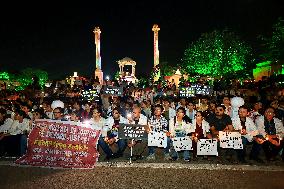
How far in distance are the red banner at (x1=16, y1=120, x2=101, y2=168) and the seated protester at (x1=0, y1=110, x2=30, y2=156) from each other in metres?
1.12

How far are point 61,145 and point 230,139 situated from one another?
4.75 meters

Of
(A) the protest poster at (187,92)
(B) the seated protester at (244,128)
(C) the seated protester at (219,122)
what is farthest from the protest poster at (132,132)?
(A) the protest poster at (187,92)

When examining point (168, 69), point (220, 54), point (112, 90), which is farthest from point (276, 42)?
point (112, 90)

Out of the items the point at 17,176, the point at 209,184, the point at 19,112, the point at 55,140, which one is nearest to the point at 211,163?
the point at 209,184

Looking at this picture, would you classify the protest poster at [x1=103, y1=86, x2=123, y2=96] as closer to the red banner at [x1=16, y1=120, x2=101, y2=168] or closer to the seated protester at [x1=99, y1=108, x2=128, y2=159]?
the seated protester at [x1=99, y1=108, x2=128, y2=159]

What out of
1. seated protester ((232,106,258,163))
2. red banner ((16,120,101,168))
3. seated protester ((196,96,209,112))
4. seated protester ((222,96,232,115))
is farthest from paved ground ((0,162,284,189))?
seated protester ((196,96,209,112))

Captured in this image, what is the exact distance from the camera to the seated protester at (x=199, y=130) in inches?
405

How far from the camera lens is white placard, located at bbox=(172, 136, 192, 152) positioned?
33.2 ft

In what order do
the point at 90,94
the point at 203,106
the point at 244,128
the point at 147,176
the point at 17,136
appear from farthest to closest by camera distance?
1. the point at 90,94
2. the point at 203,106
3. the point at 17,136
4. the point at 244,128
5. the point at 147,176

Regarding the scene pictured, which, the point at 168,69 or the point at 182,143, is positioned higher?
the point at 168,69

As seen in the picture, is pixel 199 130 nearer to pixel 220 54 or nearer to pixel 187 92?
pixel 187 92

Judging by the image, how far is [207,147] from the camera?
1002 centimetres

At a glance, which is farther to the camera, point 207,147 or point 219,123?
point 219,123

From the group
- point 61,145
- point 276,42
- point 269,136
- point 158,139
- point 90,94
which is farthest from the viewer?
point 276,42
